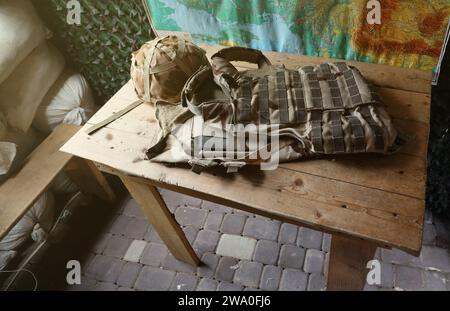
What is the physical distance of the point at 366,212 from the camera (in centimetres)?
112

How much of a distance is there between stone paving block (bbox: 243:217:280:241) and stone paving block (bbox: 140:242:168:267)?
0.55m

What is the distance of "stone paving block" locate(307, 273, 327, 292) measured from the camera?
6.39 ft

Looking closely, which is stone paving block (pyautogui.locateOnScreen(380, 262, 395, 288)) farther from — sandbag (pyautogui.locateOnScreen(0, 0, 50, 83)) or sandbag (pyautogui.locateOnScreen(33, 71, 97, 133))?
sandbag (pyautogui.locateOnScreen(0, 0, 50, 83))

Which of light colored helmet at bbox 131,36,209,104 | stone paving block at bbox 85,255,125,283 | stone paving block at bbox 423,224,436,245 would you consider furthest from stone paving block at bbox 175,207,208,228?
stone paving block at bbox 423,224,436,245

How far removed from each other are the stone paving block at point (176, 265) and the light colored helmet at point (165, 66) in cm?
111

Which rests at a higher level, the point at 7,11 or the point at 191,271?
the point at 7,11

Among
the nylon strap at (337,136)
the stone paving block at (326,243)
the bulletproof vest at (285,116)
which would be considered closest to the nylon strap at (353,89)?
the bulletproof vest at (285,116)

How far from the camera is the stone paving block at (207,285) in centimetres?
205

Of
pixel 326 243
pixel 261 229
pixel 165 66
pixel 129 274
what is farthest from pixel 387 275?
pixel 165 66

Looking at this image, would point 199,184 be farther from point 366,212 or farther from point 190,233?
point 190,233

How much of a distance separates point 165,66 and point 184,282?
51.6 inches

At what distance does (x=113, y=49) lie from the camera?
93.0 inches
